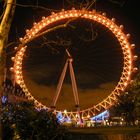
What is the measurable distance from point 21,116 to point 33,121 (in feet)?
1.77

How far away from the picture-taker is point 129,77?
137 ft

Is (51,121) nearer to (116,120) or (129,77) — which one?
(129,77)

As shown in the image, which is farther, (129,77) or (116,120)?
(116,120)

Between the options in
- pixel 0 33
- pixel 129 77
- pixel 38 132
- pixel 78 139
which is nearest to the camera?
pixel 0 33

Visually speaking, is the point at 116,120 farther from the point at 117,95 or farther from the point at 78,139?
the point at 78,139

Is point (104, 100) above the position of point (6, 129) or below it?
above

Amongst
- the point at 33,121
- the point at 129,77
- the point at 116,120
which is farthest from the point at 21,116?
the point at 116,120

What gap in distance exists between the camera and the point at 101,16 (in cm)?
4281

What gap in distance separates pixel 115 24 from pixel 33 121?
28.8 m

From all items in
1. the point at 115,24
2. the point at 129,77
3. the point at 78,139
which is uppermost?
the point at 115,24

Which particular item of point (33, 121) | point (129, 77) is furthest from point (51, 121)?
point (129, 77)

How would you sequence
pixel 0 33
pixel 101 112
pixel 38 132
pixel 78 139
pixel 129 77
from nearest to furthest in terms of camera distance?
pixel 0 33, pixel 38 132, pixel 78 139, pixel 129 77, pixel 101 112

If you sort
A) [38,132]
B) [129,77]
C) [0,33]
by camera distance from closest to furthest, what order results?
[0,33]
[38,132]
[129,77]

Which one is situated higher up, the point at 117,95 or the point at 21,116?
the point at 117,95
